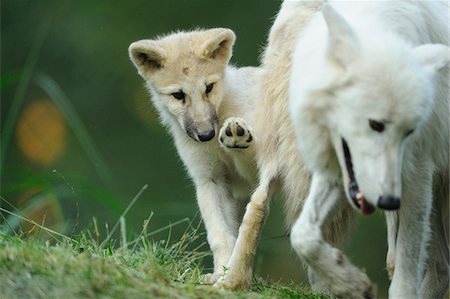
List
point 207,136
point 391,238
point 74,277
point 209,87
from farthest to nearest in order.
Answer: point 209,87 → point 207,136 → point 391,238 → point 74,277

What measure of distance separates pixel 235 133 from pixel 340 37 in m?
1.52

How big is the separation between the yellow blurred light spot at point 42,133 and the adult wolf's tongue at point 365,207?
7.76 meters

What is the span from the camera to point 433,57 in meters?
5.34

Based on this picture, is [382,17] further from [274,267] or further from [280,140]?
[274,267]

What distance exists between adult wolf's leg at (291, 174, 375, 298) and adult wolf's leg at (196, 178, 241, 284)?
95 cm

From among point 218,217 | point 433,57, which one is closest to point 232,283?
point 218,217

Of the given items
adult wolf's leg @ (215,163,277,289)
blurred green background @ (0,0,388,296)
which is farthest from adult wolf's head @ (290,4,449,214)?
blurred green background @ (0,0,388,296)

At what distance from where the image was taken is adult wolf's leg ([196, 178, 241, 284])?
6.78 metres

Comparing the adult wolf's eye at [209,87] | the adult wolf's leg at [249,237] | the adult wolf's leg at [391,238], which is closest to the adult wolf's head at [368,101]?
the adult wolf's leg at [391,238]

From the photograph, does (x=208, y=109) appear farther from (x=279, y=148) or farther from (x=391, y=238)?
(x=391, y=238)

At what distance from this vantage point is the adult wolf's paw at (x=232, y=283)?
6216 mm

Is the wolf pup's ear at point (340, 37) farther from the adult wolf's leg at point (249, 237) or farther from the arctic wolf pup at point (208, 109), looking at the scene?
the arctic wolf pup at point (208, 109)

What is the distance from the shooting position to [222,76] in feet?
24.0

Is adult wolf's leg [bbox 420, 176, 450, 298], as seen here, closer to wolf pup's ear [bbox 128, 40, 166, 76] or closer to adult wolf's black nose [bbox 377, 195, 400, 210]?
adult wolf's black nose [bbox 377, 195, 400, 210]
